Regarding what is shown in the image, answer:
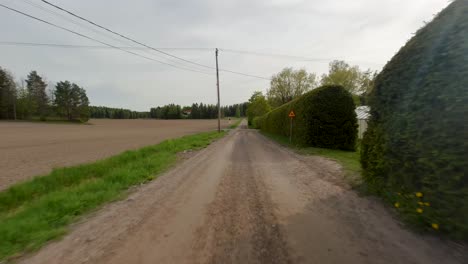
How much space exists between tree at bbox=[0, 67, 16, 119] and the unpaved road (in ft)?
284

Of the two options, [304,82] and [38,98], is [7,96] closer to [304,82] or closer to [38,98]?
[38,98]

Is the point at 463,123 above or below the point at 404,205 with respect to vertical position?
above

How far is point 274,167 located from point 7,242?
664cm

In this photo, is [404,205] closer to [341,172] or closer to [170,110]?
[341,172]

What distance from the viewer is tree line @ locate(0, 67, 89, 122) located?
63.4 m

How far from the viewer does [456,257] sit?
2408mm

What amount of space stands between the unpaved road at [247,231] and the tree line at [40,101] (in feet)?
276

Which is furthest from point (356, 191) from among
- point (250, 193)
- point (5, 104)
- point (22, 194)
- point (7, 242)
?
point (5, 104)

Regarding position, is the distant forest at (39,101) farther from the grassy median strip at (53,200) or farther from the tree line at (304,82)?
the grassy median strip at (53,200)

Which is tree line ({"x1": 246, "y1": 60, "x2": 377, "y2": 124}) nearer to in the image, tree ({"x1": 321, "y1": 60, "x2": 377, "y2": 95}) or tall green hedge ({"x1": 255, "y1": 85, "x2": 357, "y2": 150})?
tree ({"x1": 321, "y1": 60, "x2": 377, "y2": 95})

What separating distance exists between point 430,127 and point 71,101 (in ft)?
292

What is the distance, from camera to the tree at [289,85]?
4803cm

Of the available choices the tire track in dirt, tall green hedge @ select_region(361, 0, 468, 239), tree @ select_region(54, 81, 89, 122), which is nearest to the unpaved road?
the tire track in dirt

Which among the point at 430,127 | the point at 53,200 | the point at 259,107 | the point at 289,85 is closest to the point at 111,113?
the point at 259,107
